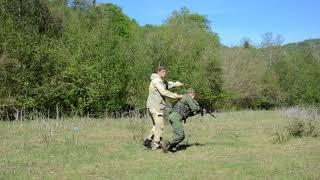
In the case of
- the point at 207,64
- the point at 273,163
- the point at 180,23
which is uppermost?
the point at 180,23

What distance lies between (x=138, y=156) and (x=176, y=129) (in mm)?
1381

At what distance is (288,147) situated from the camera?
14.6 metres

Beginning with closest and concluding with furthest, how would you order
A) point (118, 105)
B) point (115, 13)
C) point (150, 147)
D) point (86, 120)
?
point (150, 147), point (86, 120), point (118, 105), point (115, 13)

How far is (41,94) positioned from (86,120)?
879 centimetres

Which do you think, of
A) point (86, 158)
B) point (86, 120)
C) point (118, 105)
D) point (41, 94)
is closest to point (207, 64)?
point (118, 105)

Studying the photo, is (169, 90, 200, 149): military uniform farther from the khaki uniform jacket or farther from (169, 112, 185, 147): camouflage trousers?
the khaki uniform jacket

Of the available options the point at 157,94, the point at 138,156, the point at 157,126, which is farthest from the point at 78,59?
the point at 138,156

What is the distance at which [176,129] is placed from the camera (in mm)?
13438

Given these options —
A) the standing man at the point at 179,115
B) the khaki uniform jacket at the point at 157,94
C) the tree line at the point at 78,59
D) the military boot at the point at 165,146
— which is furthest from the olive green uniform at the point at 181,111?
the tree line at the point at 78,59

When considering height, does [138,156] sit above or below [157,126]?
below

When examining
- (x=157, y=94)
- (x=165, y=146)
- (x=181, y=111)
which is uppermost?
(x=157, y=94)

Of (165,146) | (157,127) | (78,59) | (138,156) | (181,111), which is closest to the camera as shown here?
(138,156)

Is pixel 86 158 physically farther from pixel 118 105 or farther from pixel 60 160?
pixel 118 105

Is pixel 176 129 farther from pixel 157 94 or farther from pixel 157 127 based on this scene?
pixel 157 94
